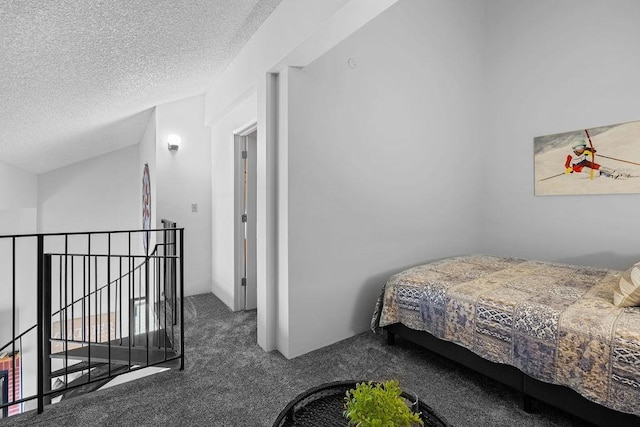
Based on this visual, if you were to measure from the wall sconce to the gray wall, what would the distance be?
2253 millimetres

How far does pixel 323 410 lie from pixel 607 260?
3.47 meters

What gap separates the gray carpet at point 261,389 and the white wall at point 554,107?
2173mm

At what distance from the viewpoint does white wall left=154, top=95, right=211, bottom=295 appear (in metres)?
4.01

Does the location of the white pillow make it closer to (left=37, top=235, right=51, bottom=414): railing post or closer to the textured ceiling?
the textured ceiling

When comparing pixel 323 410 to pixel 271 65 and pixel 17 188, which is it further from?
pixel 17 188

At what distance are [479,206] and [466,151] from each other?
2.47 feet

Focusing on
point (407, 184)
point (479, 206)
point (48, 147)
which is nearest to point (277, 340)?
point (407, 184)

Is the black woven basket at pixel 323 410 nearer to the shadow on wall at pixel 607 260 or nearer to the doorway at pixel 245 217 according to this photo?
the doorway at pixel 245 217

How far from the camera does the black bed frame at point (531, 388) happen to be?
1.57m

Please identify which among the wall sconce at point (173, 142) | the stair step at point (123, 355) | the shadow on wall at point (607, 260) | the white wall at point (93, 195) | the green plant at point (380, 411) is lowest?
the stair step at point (123, 355)

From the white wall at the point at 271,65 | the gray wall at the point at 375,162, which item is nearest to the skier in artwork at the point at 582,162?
the gray wall at the point at 375,162

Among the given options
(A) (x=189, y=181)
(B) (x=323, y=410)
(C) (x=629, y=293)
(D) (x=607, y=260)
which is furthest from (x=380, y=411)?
(A) (x=189, y=181)

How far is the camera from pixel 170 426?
177cm

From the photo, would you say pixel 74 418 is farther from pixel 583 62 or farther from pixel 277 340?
pixel 583 62
